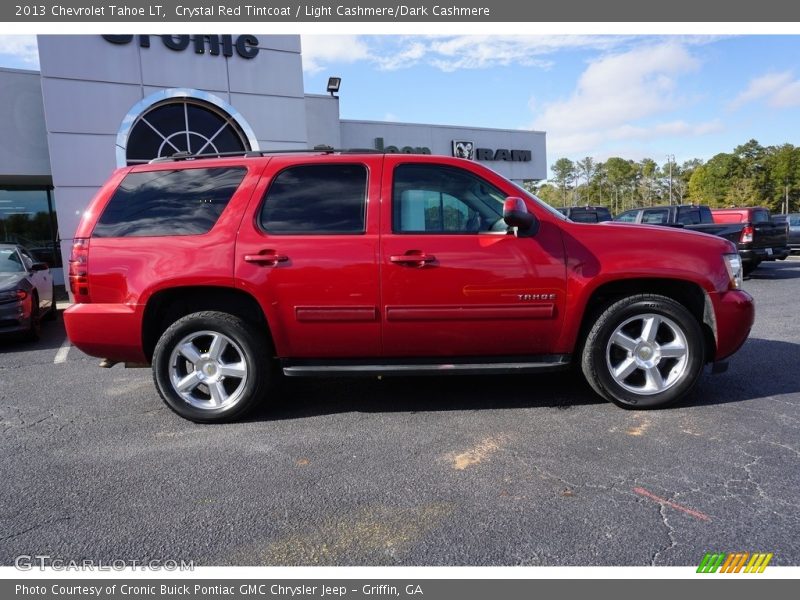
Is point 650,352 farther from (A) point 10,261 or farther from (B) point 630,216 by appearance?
(B) point 630,216

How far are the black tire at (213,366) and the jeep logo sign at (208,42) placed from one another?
34.7 ft

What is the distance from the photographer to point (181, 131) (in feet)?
40.0

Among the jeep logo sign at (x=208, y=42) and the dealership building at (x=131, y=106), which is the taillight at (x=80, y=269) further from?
the jeep logo sign at (x=208, y=42)

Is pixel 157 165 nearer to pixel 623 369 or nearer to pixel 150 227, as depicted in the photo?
pixel 150 227

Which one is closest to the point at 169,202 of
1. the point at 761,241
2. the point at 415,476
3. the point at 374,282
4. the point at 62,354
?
the point at 374,282

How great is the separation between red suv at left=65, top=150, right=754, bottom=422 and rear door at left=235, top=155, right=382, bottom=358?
0.01 meters

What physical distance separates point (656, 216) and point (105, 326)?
51.0 feet

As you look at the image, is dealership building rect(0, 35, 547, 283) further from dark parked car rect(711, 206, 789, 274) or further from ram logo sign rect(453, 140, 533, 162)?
ram logo sign rect(453, 140, 533, 162)

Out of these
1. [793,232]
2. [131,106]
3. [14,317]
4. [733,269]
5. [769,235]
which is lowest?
[14,317]

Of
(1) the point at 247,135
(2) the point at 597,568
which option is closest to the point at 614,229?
(2) the point at 597,568

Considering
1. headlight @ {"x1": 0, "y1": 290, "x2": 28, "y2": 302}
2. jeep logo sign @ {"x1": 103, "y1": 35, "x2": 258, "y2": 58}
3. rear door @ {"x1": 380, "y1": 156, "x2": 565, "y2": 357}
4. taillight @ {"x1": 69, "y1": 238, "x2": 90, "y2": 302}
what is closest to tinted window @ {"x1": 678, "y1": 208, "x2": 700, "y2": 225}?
jeep logo sign @ {"x1": 103, "y1": 35, "x2": 258, "y2": 58}

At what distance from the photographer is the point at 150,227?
3820 millimetres

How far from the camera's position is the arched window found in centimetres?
1184

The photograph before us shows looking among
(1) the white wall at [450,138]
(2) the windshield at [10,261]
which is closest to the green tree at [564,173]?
(1) the white wall at [450,138]
